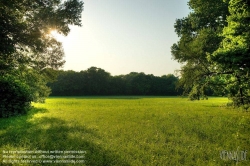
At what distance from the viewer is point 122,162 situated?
22.0 feet

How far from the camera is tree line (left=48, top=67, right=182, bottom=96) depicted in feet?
358

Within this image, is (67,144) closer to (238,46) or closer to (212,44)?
(238,46)

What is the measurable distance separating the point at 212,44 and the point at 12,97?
2182cm

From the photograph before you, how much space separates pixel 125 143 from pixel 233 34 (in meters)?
9.99

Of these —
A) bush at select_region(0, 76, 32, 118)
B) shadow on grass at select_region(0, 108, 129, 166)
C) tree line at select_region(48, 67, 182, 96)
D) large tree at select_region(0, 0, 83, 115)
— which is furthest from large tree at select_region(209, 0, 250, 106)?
tree line at select_region(48, 67, 182, 96)

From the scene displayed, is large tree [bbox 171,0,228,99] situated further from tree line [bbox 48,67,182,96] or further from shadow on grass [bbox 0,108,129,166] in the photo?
tree line [bbox 48,67,182,96]

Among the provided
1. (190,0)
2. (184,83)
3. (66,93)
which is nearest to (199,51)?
(184,83)

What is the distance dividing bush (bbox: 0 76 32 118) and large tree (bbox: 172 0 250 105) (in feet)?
59.4

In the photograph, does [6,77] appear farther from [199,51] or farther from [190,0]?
[190,0]

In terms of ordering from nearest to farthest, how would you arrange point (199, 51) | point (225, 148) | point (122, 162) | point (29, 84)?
point (122, 162) → point (225, 148) → point (199, 51) → point (29, 84)

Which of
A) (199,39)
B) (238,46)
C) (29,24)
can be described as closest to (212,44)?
(199,39)

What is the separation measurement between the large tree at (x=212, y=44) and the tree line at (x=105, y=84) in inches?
3348

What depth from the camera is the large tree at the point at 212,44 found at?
12.2 m

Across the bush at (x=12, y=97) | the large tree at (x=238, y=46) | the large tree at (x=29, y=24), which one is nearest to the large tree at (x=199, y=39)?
the large tree at (x=238, y=46)
